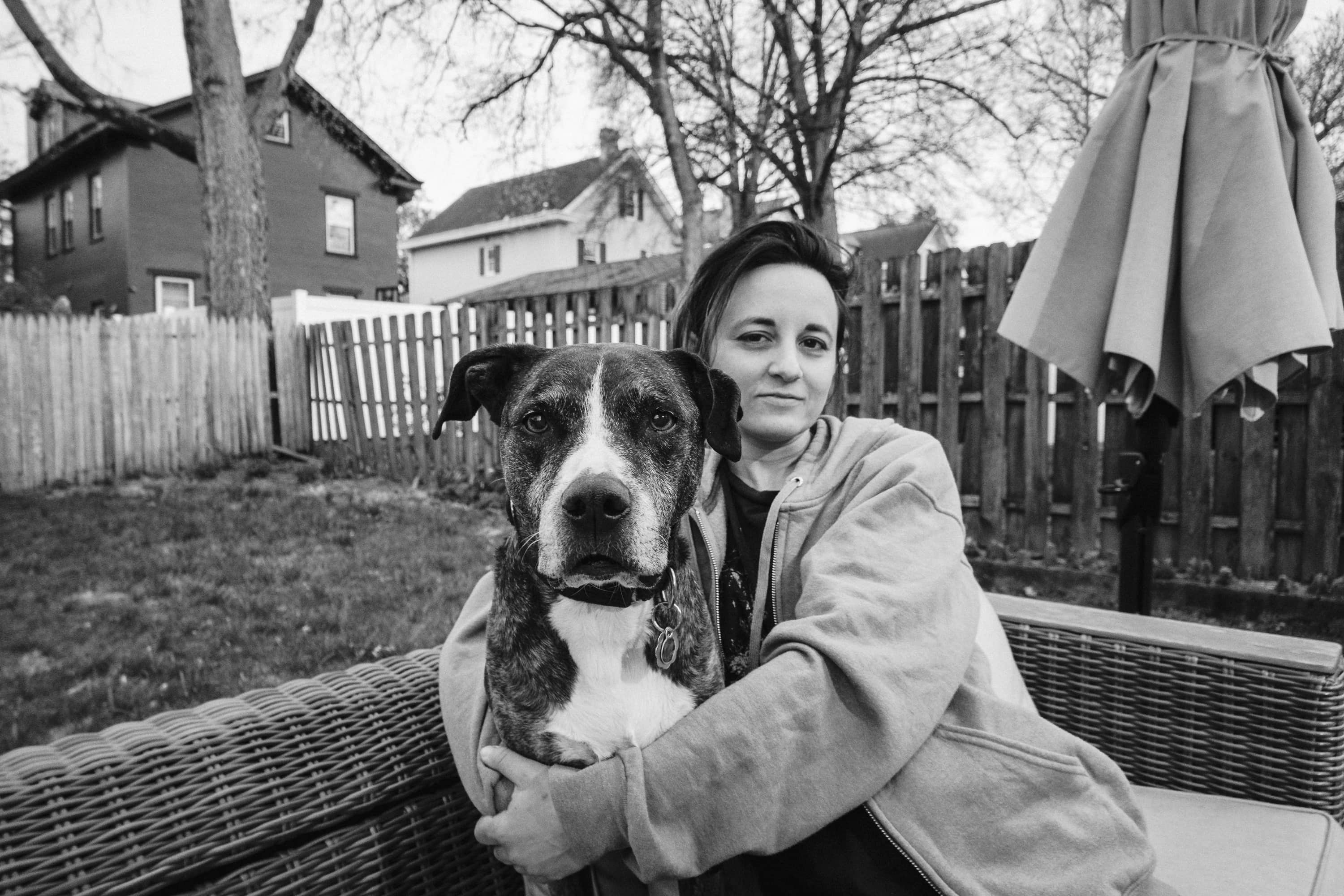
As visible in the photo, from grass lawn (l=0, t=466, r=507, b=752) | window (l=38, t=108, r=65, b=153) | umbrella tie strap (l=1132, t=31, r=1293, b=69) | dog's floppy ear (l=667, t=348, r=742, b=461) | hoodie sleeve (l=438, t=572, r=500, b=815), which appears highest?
window (l=38, t=108, r=65, b=153)

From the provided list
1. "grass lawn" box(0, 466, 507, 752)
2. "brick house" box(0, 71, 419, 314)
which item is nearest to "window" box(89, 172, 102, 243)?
"brick house" box(0, 71, 419, 314)

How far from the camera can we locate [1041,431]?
5184 millimetres

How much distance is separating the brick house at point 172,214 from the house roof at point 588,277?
166 inches

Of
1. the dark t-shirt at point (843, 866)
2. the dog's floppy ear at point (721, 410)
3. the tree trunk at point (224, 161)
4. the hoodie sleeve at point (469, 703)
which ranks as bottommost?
the dark t-shirt at point (843, 866)

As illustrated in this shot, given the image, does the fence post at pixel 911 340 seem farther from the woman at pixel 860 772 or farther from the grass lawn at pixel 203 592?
the woman at pixel 860 772

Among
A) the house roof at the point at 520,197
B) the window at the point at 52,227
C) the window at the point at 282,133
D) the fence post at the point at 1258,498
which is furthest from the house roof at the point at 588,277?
the fence post at the point at 1258,498

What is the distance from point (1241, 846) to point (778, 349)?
1.48m

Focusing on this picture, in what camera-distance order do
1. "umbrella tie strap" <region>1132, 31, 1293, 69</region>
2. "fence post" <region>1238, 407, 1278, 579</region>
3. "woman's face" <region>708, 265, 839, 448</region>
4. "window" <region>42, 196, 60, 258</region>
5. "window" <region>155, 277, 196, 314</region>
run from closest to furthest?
1. "woman's face" <region>708, 265, 839, 448</region>
2. "umbrella tie strap" <region>1132, 31, 1293, 69</region>
3. "fence post" <region>1238, 407, 1278, 579</region>
4. "window" <region>155, 277, 196, 314</region>
5. "window" <region>42, 196, 60, 258</region>

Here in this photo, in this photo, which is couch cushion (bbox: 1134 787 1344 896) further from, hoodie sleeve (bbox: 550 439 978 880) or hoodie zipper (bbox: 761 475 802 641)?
hoodie zipper (bbox: 761 475 802 641)

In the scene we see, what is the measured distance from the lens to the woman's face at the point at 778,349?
6.68ft

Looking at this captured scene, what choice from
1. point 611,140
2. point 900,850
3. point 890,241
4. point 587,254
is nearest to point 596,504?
point 900,850

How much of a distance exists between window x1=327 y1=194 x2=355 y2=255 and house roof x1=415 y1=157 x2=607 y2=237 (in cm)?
447

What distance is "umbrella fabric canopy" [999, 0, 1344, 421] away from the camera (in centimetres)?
230

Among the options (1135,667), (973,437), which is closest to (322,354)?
(973,437)
